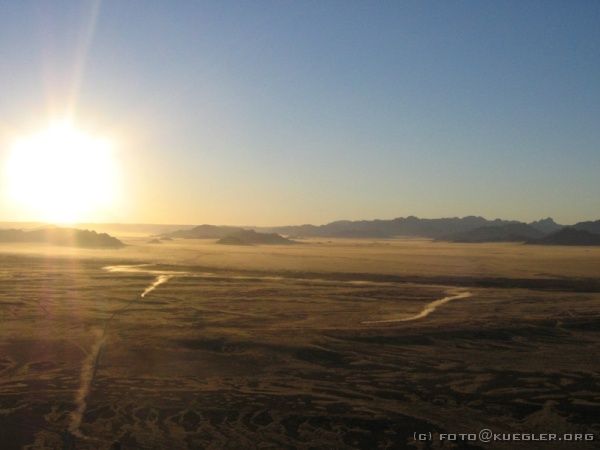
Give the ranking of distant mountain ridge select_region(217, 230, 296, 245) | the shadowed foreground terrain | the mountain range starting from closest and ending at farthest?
the shadowed foreground terrain < distant mountain ridge select_region(217, 230, 296, 245) < the mountain range

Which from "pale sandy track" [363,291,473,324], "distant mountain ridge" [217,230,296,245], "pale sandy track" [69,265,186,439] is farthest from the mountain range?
"pale sandy track" [69,265,186,439]

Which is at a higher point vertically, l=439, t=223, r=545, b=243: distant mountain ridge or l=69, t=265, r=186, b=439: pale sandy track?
l=439, t=223, r=545, b=243: distant mountain ridge

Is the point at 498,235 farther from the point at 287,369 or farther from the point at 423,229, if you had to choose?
the point at 287,369

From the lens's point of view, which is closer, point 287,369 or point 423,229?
point 287,369

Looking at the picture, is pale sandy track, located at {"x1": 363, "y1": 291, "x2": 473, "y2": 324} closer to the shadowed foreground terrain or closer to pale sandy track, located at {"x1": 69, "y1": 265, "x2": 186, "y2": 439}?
the shadowed foreground terrain

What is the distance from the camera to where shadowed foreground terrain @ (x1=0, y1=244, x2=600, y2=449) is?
28.8ft

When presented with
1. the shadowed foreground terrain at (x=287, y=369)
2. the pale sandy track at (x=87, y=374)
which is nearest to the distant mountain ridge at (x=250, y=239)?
the shadowed foreground terrain at (x=287, y=369)

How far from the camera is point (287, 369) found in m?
12.2

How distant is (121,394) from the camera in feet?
33.4

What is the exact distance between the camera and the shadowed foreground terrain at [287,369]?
8781 millimetres

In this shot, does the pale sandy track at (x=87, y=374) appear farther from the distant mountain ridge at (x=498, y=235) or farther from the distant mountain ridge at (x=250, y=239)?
the distant mountain ridge at (x=498, y=235)

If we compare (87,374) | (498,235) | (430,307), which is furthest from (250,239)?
(87,374)

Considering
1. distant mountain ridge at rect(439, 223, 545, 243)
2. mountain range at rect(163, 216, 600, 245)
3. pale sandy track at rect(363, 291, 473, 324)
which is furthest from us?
mountain range at rect(163, 216, 600, 245)

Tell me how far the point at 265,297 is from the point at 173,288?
5127 millimetres
